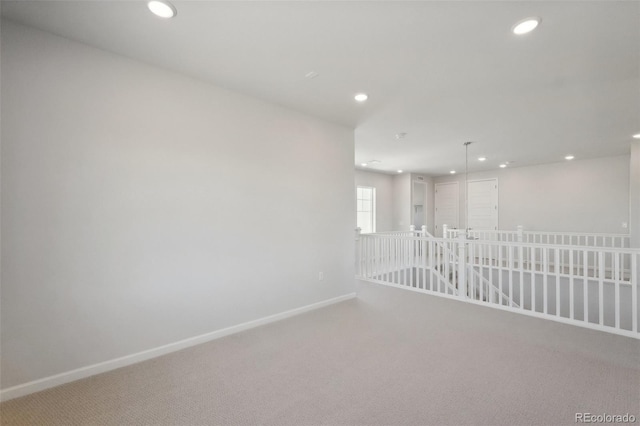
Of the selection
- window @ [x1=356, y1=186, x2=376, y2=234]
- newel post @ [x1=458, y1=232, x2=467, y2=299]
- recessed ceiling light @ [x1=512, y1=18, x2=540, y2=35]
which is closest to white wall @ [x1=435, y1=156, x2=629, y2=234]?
window @ [x1=356, y1=186, x2=376, y2=234]

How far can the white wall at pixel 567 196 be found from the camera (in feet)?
21.3

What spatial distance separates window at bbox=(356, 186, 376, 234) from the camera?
8.36 meters

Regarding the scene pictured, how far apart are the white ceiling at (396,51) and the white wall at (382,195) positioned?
4.32 meters

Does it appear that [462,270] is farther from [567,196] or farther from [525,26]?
[567,196]

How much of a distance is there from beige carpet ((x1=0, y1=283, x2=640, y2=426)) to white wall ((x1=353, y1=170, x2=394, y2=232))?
5.58 meters

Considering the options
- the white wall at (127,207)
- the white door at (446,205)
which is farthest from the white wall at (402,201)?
the white wall at (127,207)

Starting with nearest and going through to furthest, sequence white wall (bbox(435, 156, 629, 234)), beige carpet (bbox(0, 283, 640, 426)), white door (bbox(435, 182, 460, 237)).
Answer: beige carpet (bbox(0, 283, 640, 426)) < white wall (bbox(435, 156, 629, 234)) < white door (bbox(435, 182, 460, 237))

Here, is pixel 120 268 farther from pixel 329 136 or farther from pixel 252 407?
pixel 329 136

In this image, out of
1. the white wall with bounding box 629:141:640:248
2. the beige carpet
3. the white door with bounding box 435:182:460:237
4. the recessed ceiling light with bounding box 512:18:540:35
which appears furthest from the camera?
the white door with bounding box 435:182:460:237

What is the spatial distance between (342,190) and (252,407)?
9.91 ft

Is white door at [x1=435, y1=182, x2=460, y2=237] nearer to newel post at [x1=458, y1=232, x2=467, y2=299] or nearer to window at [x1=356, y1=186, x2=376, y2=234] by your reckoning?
window at [x1=356, y1=186, x2=376, y2=234]

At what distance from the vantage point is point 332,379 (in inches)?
88.3

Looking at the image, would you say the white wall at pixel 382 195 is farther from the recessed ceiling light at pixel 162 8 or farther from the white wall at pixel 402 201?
the recessed ceiling light at pixel 162 8

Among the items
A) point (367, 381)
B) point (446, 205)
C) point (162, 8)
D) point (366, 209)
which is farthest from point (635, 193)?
point (162, 8)
